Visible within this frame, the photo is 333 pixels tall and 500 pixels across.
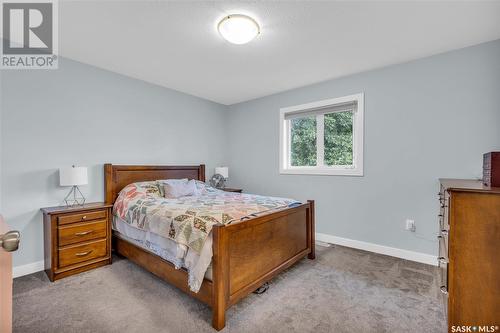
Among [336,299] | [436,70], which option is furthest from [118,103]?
[436,70]

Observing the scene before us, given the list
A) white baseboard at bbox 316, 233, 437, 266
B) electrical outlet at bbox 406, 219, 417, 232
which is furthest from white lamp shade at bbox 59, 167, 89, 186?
electrical outlet at bbox 406, 219, 417, 232

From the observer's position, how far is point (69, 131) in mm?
2869

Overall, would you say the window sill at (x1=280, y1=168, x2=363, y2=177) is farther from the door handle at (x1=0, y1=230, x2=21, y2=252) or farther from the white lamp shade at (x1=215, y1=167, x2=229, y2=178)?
the door handle at (x1=0, y1=230, x2=21, y2=252)

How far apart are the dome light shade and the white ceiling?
0.17ft

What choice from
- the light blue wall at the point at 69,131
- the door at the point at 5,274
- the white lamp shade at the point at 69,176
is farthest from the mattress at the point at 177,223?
the door at the point at 5,274

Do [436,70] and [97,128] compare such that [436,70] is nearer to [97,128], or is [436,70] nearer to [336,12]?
[336,12]

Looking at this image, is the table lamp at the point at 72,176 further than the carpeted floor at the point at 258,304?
Yes

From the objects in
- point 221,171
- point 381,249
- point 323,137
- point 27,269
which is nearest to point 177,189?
point 221,171

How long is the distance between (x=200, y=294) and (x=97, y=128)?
8.26ft

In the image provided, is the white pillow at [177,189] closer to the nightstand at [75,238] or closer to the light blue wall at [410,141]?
the nightstand at [75,238]

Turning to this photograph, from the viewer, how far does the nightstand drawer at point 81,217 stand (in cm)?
246

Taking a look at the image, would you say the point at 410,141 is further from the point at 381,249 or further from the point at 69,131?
the point at 69,131

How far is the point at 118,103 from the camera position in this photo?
130 inches

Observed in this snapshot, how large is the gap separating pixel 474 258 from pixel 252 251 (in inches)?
57.1
